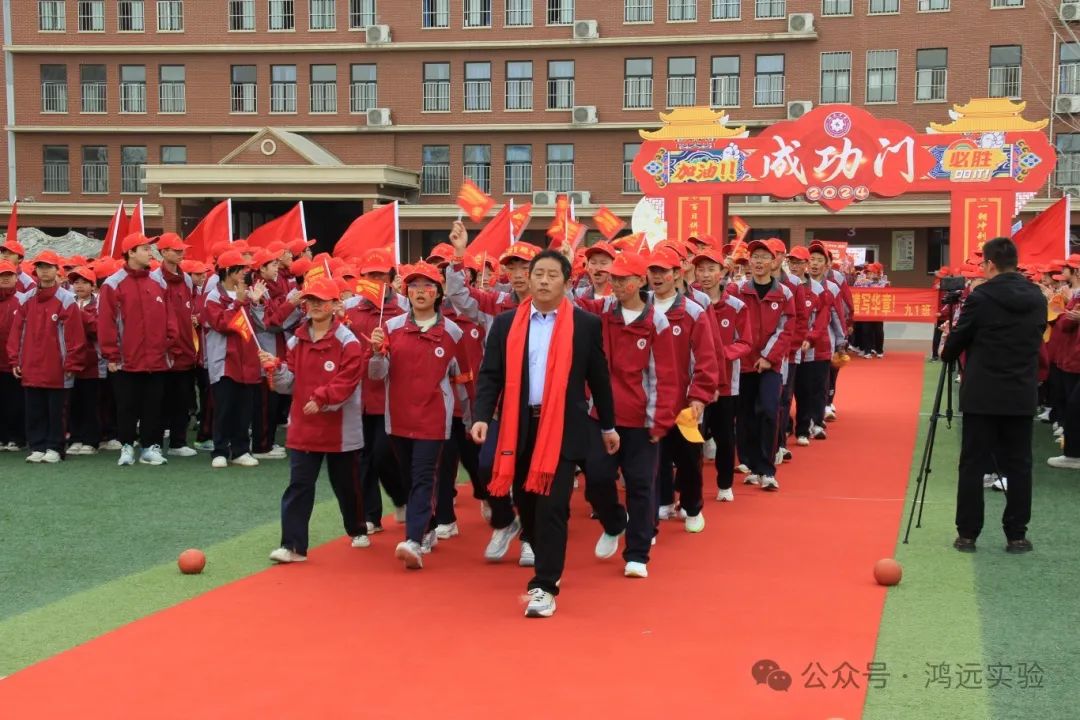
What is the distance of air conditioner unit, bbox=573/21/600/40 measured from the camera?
41.5 m

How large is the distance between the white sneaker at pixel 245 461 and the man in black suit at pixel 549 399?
17.7 feet

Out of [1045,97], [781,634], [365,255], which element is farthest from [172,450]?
[1045,97]

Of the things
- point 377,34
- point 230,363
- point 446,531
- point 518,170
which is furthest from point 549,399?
point 377,34

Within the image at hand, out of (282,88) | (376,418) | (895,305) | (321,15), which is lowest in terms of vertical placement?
(376,418)

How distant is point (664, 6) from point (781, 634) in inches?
1477

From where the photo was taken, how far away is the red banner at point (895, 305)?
2209cm

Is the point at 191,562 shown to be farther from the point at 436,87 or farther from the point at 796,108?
the point at 436,87

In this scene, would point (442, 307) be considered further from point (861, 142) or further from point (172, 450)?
point (861, 142)

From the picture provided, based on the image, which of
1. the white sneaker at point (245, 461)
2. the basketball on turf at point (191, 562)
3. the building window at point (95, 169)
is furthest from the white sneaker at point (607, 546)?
the building window at point (95, 169)

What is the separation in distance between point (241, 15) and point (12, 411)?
33708mm

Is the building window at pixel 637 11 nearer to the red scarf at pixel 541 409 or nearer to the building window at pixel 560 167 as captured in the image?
the building window at pixel 560 167

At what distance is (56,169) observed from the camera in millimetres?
45312

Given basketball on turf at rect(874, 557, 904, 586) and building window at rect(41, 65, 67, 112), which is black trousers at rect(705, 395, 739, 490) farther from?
building window at rect(41, 65, 67, 112)

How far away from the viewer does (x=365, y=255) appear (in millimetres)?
9797
